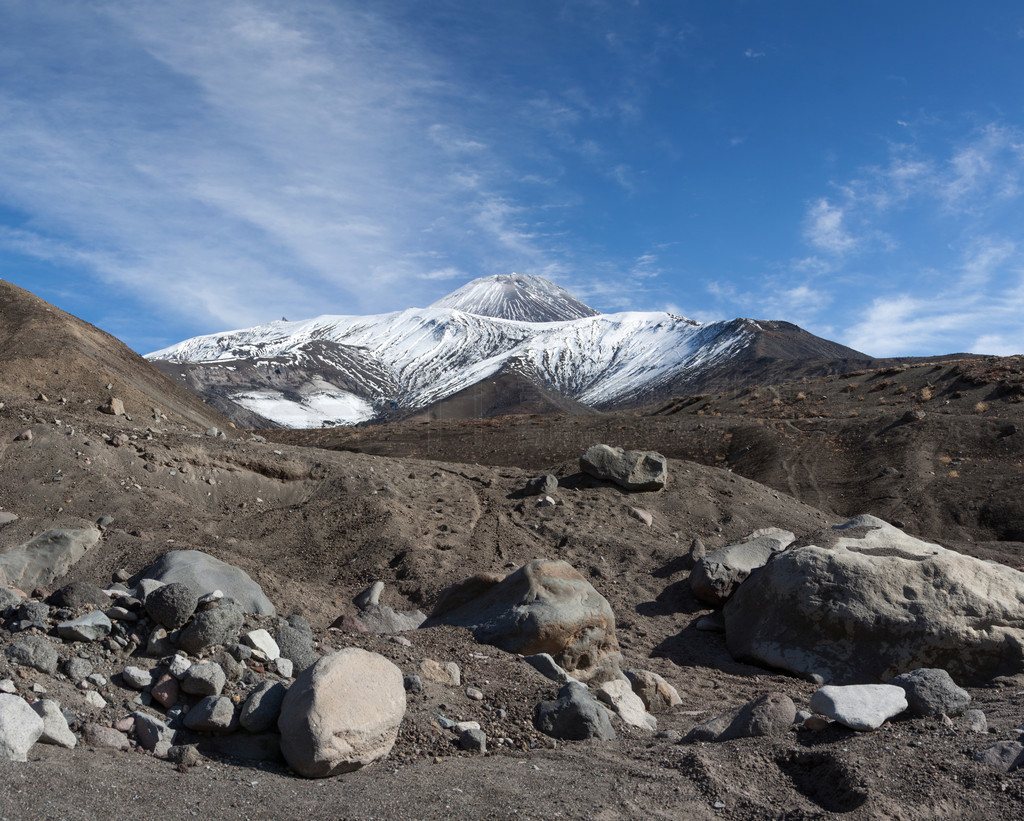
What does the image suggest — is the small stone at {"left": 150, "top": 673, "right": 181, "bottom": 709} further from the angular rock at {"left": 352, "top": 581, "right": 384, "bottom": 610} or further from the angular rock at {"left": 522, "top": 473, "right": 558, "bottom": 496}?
the angular rock at {"left": 522, "top": 473, "right": 558, "bottom": 496}

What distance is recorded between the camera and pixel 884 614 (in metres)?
8.34

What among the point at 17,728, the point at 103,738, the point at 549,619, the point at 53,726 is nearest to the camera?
the point at 17,728

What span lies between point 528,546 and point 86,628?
9.13 meters

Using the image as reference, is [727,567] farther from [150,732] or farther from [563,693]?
[150,732]

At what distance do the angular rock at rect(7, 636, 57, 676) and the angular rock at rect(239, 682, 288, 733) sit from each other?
1347mm

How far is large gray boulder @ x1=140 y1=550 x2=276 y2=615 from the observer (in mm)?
9711

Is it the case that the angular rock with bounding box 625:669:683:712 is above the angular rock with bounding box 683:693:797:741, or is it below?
below


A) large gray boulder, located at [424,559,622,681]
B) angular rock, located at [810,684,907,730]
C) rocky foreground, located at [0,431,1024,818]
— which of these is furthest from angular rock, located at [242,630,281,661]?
angular rock, located at [810,684,907,730]

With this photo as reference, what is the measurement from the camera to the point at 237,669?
18.2 feet

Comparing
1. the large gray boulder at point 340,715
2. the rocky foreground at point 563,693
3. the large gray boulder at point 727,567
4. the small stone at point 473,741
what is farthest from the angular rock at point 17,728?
the large gray boulder at point 727,567

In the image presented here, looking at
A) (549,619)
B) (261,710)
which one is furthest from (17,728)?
(549,619)

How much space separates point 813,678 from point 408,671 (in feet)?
15.5

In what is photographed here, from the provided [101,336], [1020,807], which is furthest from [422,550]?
[101,336]

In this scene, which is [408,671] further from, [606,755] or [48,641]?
[48,641]
